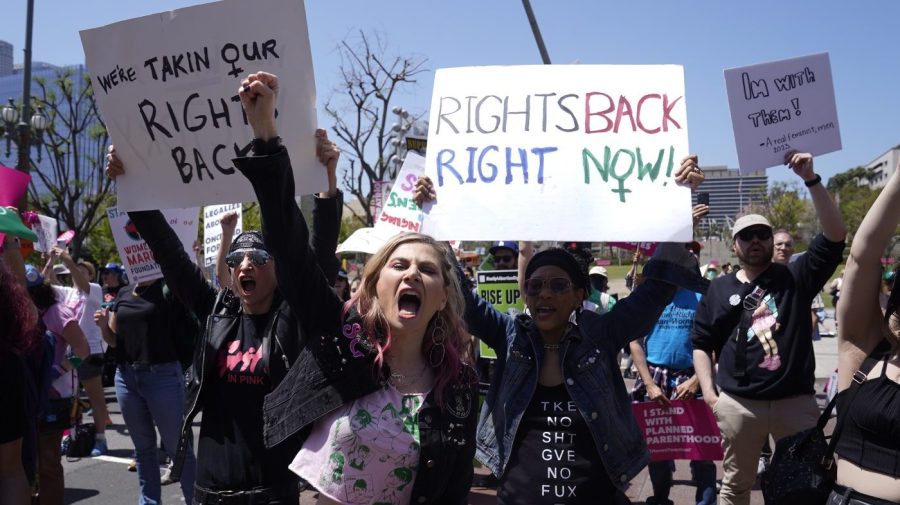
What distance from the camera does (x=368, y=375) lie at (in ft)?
7.88

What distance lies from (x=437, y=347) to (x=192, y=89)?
1565 mm

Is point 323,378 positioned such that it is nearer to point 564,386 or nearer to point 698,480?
point 564,386

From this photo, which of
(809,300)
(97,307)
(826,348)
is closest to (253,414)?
(809,300)

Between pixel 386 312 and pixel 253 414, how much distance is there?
811 mm

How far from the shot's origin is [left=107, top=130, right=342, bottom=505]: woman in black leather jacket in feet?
9.53

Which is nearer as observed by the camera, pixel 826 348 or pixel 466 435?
pixel 466 435

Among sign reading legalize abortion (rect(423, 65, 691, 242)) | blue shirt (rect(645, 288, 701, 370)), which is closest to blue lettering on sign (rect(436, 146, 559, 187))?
sign reading legalize abortion (rect(423, 65, 691, 242))

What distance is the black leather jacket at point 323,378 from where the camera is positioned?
2299 mm

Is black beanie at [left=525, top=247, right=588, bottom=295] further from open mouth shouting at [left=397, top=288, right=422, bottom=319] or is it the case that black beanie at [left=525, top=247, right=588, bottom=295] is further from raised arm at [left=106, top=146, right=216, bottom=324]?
raised arm at [left=106, top=146, right=216, bottom=324]

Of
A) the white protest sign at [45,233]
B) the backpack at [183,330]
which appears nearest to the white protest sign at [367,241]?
the backpack at [183,330]

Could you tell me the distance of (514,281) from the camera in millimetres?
7094

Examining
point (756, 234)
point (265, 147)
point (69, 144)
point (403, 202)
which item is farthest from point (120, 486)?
point (69, 144)

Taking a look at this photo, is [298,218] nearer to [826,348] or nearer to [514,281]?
[514,281]

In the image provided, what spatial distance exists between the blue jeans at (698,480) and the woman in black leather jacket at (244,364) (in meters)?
3.55
